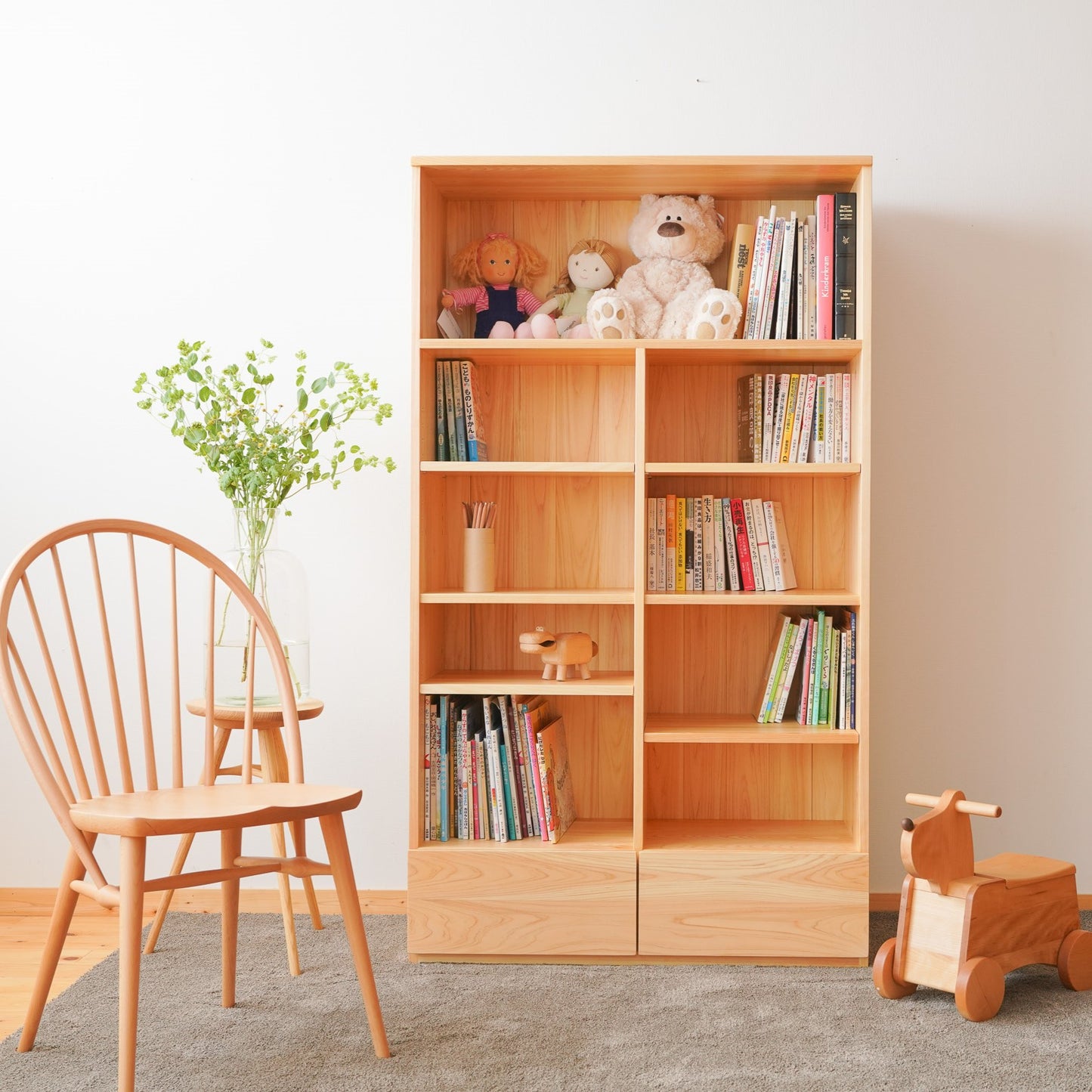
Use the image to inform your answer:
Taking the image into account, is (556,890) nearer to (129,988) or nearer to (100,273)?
(129,988)

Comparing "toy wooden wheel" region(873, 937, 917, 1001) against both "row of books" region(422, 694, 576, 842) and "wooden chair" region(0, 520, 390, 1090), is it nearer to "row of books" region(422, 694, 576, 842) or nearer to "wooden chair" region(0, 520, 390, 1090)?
"row of books" region(422, 694, 576, 842)

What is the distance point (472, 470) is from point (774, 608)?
77cm

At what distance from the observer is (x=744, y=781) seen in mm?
2461

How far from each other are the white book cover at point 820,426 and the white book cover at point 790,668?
0.35m

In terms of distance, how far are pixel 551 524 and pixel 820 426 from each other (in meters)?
0.63

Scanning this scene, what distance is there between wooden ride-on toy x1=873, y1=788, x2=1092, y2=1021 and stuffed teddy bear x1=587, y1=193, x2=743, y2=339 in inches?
43.6

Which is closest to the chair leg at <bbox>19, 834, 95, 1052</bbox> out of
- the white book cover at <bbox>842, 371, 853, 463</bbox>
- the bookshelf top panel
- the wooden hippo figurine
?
the wooden hippo figurine

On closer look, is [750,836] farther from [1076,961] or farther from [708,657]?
[1076,961]

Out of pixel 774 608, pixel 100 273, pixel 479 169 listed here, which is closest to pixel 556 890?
pixel 774 608

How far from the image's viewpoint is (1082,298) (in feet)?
8.08

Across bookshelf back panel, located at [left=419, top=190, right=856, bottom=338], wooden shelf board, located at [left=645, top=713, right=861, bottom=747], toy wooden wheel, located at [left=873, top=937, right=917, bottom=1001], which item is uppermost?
bookshelf back panel, located at [left=419, top=190, right=856, bottom=338]

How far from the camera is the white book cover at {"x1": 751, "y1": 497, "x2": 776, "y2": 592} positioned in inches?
90.0

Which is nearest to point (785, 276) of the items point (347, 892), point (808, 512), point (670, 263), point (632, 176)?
point (670, 263)

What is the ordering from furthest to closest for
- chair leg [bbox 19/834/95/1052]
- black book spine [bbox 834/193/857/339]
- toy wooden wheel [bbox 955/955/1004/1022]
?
black book spine [bbox 834/193/857/339]
toy wooden wheel [bbox 955/955/1004/1022]
chair leg [bbox 19/834/95/1052]
